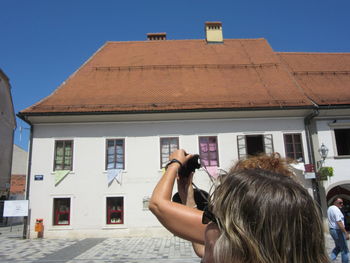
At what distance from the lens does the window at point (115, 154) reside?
574 inches

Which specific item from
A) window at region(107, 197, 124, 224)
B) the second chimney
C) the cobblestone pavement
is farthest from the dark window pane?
the second chimney

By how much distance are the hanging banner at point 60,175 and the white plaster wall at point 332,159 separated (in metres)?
12.7

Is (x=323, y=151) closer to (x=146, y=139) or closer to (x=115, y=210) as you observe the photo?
(x=146, y=139)

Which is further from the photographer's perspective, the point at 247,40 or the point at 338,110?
the point at 247,40

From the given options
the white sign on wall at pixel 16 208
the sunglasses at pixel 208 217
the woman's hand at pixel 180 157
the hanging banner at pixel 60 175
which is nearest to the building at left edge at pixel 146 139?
the hanging banner at pixel 60 175

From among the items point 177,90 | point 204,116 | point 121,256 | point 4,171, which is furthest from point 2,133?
point 121,256

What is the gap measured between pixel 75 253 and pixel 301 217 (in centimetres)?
1031

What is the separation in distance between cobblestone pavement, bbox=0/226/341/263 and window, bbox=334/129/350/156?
6513 millimetres

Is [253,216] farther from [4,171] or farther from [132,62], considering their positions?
[4,171]

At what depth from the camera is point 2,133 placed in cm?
2386

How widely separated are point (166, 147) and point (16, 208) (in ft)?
25.1

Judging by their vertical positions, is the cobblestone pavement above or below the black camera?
below

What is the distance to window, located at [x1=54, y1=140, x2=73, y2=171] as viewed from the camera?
47.6ft

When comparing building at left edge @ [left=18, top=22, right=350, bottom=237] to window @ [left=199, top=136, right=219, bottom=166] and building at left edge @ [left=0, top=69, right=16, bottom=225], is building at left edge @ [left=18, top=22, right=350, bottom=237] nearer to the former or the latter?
window @ [left=199, top=136, right=219, bottom=166]
